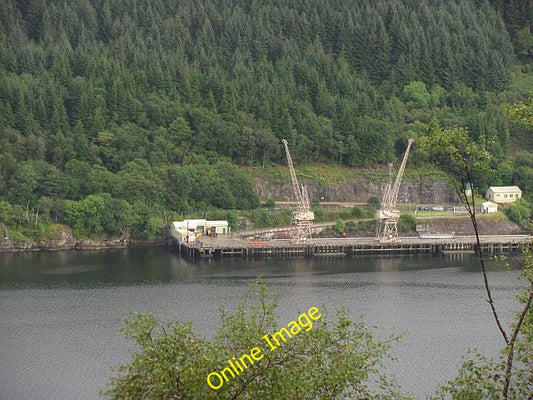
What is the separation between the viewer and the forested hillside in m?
68.2

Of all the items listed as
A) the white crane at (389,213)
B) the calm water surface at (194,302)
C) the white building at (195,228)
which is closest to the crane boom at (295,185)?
the white building at (195,228)

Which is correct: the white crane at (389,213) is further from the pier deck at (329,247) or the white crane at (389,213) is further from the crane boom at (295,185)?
the crane boom at (295,185)

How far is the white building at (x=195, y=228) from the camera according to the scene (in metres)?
64.6

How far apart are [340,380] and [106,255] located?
44968 millimetres

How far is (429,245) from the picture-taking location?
215 ft

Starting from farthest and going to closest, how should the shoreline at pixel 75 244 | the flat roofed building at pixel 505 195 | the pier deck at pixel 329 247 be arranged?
the flat roofed building at pixel 505 195 < the shoreline at pixel 75 244 < the pier deck at pixel 329 247

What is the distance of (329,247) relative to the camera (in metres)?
64.6

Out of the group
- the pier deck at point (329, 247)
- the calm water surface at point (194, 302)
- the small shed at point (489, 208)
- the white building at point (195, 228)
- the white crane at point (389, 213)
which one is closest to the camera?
the calm water surface at point (194, 302)

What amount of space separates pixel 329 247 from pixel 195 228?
362 inches

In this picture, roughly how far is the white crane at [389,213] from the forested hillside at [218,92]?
25.0 ft

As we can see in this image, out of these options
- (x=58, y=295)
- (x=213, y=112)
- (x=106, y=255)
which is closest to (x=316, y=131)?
(x=213, y=112)

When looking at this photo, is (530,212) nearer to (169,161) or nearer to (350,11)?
(169,161)

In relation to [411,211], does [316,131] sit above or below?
above

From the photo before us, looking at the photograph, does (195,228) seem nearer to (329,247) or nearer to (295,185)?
(295,185)
